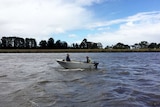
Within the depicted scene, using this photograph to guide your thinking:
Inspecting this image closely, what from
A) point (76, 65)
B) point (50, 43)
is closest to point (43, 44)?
point (50, 43)

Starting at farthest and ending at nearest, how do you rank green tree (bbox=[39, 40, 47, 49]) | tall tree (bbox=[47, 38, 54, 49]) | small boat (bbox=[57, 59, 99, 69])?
green tree (bbox=[39, 40, 47, 49]) < tall tree (bbox=[47, 38, 54, 49]) < small boat (bbox=[57, 59, 99, 69])

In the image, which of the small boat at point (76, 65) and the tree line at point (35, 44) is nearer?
the small boat at point (76, 65)

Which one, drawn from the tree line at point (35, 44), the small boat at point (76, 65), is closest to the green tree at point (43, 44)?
the tree line at point (35, 44)

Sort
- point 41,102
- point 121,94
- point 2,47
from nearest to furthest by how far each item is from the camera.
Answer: point 41,102
point 121,94
point 2,47

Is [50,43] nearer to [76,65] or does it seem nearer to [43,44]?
[43,44]

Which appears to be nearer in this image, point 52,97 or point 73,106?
point 73,106

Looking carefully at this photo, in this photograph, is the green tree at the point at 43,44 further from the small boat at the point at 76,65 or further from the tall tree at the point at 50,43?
the small boat at the point at 76,65

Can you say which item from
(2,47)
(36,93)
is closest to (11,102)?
(36,93)

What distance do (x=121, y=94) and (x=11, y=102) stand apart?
7008 millimetres

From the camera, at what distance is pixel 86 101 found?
15742mm

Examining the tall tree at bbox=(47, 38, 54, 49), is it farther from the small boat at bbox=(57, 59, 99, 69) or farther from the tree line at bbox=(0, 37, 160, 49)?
the small boat at bbox=(57, 59, 99, 69)

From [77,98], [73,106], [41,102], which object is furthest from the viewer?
[77,98]

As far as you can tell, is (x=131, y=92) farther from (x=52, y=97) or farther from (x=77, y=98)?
(x=52, y=97)

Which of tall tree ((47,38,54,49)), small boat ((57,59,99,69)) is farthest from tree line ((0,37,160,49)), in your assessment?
small boat ((57,59,99,69))
